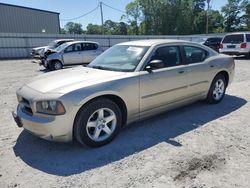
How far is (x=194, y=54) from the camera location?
5199 millimetres

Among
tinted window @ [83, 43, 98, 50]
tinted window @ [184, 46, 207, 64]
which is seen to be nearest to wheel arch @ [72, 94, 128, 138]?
tinted window @ [184, 46, 207, 64]

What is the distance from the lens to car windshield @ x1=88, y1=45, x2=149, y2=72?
4227 millimetres

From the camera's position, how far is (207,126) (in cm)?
441

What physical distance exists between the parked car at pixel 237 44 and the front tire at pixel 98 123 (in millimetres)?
14558

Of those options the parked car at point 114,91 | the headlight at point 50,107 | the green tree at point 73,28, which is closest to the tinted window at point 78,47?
the parked car at point 114,91

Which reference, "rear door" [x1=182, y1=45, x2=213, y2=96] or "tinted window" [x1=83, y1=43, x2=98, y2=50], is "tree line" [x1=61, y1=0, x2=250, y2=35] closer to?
"tinted window" [x1=83, y1=43, x2=98, y2=50]

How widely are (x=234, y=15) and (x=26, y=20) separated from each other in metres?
55.2

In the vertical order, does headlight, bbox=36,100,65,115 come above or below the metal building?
below

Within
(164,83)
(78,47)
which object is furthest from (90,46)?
(164,83)

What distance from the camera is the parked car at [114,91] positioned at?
3.35m

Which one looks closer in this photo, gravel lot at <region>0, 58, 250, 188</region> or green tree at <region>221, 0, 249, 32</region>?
gravel lot at <region>0, 58, 250, 188</region>

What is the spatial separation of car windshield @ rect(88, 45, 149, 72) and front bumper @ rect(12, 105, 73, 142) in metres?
1.42

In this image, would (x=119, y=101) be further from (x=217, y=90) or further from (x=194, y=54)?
(x=217, y=90)

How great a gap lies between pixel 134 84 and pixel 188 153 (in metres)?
1.35
